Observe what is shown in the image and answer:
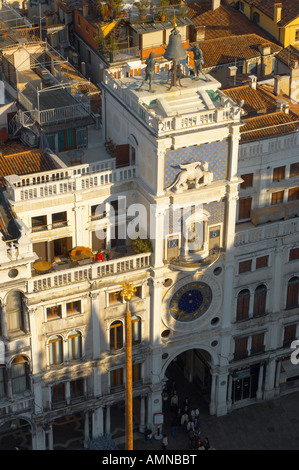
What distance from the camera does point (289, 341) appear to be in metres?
87.8

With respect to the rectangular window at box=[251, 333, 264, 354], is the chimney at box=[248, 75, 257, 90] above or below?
above

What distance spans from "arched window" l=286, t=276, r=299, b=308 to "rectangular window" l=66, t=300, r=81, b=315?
1726cm

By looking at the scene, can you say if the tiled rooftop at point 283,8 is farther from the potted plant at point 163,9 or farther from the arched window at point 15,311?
the arched window at point 15,311

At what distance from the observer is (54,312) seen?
76875 millimetres

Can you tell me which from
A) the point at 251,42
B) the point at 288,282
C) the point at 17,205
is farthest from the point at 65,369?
the point at 251,42

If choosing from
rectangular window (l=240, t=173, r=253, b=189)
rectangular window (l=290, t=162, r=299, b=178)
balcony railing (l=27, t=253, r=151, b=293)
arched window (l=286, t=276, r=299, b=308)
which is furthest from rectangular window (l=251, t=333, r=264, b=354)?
balcony railing (l=27, t=253, r=151, b=293)

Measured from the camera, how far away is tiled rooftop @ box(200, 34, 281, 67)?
10281cm

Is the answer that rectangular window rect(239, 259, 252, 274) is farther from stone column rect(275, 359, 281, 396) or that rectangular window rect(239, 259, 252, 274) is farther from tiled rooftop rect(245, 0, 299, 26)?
tiled rooftop rect(245, 0, 299, 26)

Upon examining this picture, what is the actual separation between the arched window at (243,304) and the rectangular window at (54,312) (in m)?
14.3

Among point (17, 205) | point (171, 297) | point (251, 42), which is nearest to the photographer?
point (17, 205)

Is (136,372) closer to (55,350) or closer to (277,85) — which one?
(55,350)

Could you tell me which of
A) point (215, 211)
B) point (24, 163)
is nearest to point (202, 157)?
point (215, 211)

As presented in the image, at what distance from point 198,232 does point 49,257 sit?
10390 millimetres
